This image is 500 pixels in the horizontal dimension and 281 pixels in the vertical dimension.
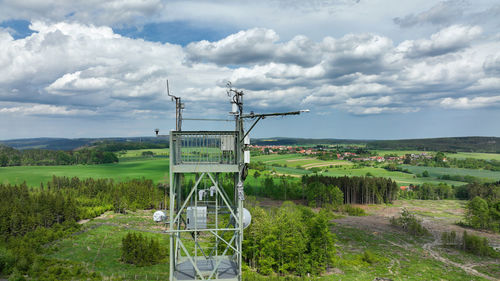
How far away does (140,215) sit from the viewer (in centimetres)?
7675

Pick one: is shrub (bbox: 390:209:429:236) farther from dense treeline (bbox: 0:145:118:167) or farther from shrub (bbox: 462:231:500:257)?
dense treeline (bbox: 0:145:118:167)

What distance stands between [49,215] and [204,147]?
6331 centimetres

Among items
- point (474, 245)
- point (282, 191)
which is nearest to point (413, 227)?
point (474, 245)

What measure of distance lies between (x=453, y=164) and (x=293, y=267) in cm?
18856

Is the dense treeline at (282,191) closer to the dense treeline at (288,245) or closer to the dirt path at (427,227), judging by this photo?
the dirt path at (427,227)

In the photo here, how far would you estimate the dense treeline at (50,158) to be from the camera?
16625 cm

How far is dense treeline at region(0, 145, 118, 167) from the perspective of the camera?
166m

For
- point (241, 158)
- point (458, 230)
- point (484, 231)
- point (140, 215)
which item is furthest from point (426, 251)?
point (140, 215)

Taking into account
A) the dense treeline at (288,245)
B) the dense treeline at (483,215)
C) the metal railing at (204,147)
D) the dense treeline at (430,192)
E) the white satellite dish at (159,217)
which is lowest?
the dense treeline at (430,192)

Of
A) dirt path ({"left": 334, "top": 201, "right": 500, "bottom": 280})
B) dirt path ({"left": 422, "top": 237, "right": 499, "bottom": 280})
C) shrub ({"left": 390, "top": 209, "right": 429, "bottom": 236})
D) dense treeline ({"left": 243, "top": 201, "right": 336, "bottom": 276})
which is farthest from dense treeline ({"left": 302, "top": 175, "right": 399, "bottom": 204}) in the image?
dense treeline ({"left": 243, "top": 201, "right": 336, "bottom": 276})

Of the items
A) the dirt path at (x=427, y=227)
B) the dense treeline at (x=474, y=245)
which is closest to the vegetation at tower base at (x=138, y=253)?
the dirt path at (x=427, y=227)

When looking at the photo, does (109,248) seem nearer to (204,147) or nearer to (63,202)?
(63,202)

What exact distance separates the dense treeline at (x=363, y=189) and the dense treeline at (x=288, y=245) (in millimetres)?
58526

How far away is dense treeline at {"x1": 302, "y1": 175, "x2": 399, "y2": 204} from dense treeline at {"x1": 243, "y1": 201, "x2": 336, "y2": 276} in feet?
192
